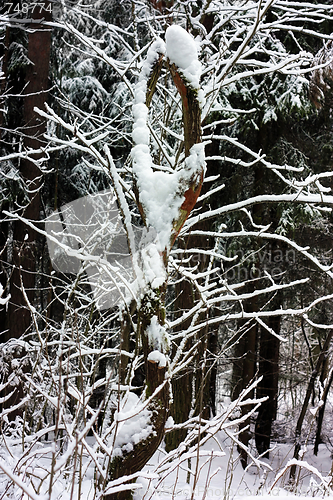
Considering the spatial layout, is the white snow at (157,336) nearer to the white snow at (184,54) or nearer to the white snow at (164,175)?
the white snow at (164,175)

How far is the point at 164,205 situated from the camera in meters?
2.39

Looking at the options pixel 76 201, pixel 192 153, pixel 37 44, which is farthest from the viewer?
pixel 76 201

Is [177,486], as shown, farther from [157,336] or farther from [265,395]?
[265,395]

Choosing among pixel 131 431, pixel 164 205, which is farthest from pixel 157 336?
pixel 164 205

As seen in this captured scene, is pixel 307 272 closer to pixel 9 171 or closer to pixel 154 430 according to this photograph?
pixel 9 171

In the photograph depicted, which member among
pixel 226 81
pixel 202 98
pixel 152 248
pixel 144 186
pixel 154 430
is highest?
pixel 226 81

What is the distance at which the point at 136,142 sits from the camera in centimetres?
254

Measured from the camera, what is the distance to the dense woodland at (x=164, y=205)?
2.38 metres

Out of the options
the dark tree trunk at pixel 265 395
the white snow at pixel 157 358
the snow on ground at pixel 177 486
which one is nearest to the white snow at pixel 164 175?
the white snow at pixel 157 358

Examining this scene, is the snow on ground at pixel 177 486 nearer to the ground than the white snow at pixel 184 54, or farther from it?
nearer to the ground

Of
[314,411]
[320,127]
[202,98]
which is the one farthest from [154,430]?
[320,127]

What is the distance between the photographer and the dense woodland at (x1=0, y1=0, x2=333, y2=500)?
238cm

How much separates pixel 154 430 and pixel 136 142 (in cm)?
168

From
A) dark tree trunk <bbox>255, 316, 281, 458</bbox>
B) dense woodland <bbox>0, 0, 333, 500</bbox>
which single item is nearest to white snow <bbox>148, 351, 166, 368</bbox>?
dense woodland <bbox>0, 0, 333, 500</bbox>
